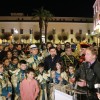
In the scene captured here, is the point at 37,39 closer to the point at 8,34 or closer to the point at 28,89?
the point at 8,34

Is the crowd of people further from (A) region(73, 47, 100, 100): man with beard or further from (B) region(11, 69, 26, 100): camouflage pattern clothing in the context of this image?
(A) region(73, 47, 100, 100): man with beard

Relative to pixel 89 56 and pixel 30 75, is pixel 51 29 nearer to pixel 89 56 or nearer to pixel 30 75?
pixel 30 75

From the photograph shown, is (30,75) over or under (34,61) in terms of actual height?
under

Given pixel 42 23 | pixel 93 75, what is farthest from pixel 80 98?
pixel 42 23

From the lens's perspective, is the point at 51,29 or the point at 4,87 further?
the point at 51,29

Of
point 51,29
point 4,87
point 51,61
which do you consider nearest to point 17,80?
point 4,87

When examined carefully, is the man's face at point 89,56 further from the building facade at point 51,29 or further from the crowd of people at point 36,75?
the building facade at point 51,29

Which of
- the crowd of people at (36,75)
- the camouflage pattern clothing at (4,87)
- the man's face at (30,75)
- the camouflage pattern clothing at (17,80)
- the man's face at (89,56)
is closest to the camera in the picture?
the man's face at (89,56)

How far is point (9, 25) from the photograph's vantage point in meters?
98.8

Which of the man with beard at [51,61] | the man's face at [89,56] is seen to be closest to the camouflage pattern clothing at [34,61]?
the man with beard at [51,61]

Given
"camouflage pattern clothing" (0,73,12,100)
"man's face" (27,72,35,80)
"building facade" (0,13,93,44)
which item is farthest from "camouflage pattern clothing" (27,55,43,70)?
"building facade" (0,13,93,44)

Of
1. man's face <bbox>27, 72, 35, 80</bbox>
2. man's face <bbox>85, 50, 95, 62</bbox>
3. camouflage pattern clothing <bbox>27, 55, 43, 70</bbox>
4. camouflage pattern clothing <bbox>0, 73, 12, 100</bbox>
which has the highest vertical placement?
man's face <bbox>85, 50, 95, 62</bbox>

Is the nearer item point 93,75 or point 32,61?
point 93,75

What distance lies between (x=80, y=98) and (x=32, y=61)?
593 cm
